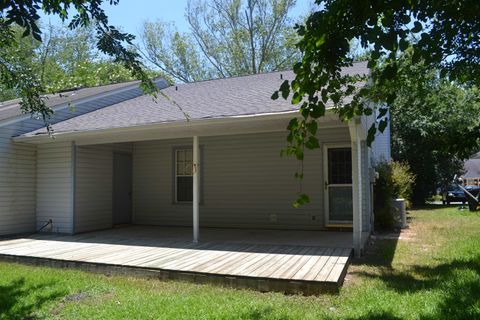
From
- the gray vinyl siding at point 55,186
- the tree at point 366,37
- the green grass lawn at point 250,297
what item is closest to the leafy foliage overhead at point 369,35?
the tree at point 366,37

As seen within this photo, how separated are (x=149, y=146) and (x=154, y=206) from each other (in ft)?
5.60

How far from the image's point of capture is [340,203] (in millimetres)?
10211

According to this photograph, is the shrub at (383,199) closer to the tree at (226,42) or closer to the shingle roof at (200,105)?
the shingle roof at (200,105)

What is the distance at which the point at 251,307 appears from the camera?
4.83 m

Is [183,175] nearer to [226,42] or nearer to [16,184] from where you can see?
[16,184]

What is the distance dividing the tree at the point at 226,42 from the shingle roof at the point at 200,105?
571 inches

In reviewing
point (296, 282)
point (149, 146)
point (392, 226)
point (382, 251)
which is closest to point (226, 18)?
point (149, 146)

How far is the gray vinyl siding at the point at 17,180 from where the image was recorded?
406 inches

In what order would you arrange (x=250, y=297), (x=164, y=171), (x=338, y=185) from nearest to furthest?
(x=250, y=297) < (x=338, y=185) < (x=164, y=171)

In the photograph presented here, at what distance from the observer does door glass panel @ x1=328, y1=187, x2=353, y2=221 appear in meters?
10.1

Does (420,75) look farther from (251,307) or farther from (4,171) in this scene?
(4,171)

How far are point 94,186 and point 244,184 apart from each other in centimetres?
386

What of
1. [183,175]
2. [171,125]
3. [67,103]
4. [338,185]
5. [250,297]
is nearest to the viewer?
[250,297]

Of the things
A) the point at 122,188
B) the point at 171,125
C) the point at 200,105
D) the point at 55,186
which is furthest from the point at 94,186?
the point at 171,125
